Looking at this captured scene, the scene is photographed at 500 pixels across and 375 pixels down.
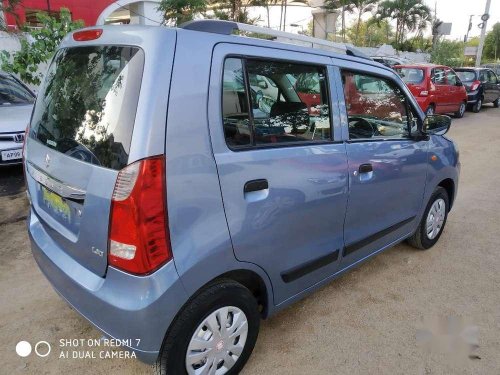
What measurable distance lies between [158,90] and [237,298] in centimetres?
108

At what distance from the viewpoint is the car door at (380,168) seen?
8.65ft

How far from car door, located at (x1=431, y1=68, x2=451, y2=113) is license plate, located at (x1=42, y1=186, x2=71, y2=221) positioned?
11.5m

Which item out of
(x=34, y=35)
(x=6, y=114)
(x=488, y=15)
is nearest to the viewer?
(x=6, y=114)

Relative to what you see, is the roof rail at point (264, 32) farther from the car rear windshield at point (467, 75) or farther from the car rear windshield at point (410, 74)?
the car rear windshield at point (467, 75)

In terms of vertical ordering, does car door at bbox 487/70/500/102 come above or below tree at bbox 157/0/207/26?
below

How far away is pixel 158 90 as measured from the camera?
5.49 ft

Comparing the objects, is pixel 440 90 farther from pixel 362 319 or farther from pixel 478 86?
pixel 362 319

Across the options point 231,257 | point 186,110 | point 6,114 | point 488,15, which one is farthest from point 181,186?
point 488,15

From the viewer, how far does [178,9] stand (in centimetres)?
1596

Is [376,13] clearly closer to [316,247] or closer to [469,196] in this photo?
[469,196]

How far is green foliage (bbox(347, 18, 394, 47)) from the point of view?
35.7 m

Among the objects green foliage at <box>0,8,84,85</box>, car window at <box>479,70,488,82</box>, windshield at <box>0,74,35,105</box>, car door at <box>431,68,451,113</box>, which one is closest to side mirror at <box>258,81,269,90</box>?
windshield at <box>0,74,35,105</box>

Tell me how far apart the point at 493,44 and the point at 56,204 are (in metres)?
68.7

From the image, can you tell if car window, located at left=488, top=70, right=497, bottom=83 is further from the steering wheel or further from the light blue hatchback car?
the light blue hatchback car
